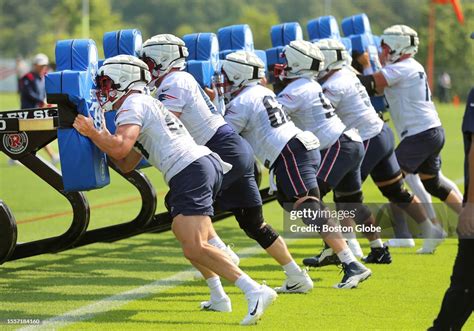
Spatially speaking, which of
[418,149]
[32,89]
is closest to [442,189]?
[418,149]

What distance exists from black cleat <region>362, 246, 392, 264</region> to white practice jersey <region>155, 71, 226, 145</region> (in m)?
2.48

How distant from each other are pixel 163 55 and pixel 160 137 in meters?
1.10

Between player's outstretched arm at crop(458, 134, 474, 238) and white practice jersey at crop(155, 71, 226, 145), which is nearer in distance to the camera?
player's outstretched arm at crop(458, 134, 474, 238)

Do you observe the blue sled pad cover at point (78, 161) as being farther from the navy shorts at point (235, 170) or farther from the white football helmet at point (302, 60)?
the white football helmet at point (302, 60)

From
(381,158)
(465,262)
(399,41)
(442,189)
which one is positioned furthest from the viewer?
(442,189)

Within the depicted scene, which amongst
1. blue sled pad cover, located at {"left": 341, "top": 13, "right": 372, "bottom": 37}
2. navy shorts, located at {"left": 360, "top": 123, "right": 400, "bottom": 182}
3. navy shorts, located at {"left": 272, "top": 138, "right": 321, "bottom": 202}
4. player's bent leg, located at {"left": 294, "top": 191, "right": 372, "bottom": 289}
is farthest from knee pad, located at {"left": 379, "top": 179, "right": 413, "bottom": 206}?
blue sled pad cover, located at {"left": 341, "top": 13, "right": 372, "bottom": 37}

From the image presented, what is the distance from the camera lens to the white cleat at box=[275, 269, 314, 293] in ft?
26.6

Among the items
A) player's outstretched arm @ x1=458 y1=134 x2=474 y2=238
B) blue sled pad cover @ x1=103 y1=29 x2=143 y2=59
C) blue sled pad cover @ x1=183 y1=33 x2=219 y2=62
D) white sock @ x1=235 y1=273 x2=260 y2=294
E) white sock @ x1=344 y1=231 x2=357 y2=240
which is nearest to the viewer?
player's outstretched arm @ x1=458 y1=134 x2=474 y2=238

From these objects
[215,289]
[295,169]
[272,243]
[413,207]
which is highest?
[295,169]

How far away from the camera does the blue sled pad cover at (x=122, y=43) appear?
864 cm

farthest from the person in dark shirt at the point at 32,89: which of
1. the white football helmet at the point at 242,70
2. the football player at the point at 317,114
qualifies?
the white football helmet at the point at 242,70

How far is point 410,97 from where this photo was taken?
34.3 ft

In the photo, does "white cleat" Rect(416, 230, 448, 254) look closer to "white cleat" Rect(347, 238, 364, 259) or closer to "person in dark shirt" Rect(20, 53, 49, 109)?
"white cleat" Rect(347, 238, 364, 259)

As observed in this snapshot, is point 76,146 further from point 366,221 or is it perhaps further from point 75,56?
point 366,221
